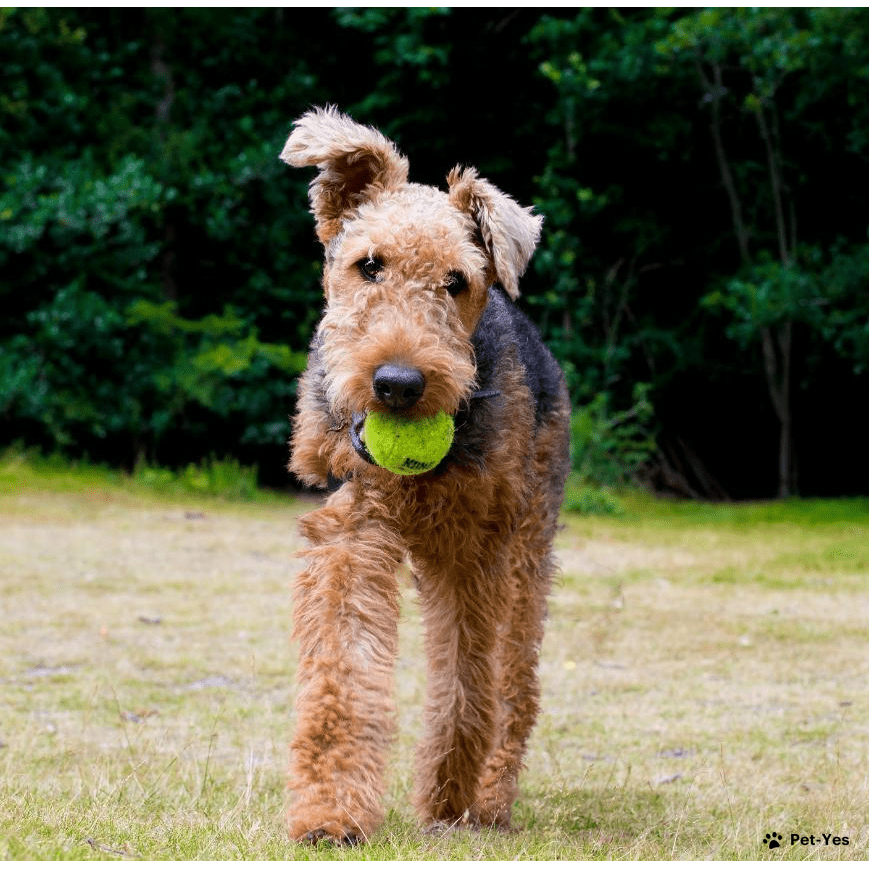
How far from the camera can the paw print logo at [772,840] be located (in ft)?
9.21

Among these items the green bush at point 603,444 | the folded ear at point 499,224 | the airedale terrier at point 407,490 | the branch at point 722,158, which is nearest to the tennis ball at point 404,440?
the airedale terrier at point 407,490

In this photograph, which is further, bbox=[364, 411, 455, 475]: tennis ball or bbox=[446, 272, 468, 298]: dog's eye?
bbox=[446, 272, 468, 298]: dog's eye

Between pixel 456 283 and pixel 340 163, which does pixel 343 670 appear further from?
pixel 340 163

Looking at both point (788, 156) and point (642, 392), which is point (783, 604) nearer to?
point (642, 392)

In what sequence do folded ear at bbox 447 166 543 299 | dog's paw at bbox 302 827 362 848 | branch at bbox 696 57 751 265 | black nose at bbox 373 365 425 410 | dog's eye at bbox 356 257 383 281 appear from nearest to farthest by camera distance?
dog's paw at bbox 302 827 362 848 < black nose at bbox 373 365 425 410 < dog's eye at bbox 356 257 383 281 < folded ear at bbox 447 166 543 299 < branch at bbox 696 57 751 265

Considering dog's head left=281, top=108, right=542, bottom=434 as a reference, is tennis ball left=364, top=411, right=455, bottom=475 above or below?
below

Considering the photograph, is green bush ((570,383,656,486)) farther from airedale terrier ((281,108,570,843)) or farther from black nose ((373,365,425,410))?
black nose ((373,365,425,410))

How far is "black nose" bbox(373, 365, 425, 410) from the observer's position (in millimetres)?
2477

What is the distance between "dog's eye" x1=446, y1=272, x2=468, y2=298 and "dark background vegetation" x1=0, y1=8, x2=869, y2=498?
8809mm

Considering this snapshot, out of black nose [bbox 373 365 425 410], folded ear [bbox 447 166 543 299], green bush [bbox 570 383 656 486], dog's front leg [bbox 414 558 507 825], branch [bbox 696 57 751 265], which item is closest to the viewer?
black nose [bbox 373 365 425 410]

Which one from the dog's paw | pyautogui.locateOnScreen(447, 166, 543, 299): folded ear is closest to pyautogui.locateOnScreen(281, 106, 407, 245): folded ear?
pyautogui.locateOnScreen(447, 166, 543, 299): folded ear

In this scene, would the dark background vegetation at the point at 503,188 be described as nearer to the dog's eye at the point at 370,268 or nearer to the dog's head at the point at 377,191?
the dog's head at the point at 377,191

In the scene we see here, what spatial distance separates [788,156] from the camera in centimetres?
1309

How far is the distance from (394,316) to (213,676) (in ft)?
9.21
